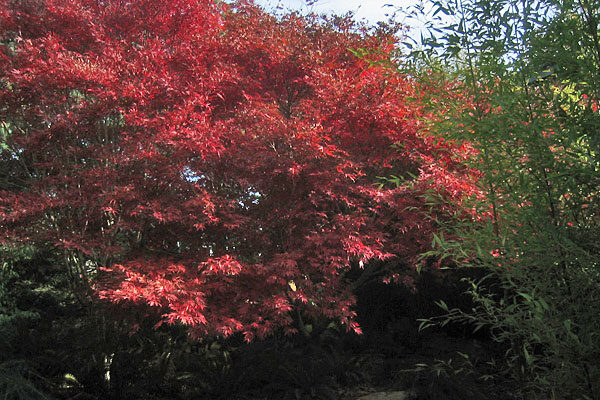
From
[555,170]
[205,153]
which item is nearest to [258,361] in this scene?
[205,153]

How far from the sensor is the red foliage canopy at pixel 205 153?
4516mm

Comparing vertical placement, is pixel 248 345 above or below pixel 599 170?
below

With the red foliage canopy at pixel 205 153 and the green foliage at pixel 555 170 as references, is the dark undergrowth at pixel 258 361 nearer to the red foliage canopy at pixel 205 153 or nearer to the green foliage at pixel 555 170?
the red foliage canopy at pixel 205 153

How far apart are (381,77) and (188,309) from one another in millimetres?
3101

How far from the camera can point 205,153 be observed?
4.69 m

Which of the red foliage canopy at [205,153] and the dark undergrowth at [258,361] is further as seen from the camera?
the dark undergrowth at [258,361]

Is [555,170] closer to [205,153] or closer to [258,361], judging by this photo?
[205,153]

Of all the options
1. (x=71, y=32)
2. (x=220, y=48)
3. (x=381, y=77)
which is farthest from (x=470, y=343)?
(x=71, y=32)

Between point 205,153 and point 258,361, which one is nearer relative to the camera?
point 205,153

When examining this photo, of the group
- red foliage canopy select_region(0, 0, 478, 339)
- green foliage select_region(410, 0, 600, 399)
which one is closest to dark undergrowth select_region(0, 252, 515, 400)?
red foliage canopy select_region(0, 0, 478, 339)

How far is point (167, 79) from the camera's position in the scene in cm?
474

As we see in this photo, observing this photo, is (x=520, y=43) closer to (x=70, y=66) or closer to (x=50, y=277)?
(x=70, y=66)

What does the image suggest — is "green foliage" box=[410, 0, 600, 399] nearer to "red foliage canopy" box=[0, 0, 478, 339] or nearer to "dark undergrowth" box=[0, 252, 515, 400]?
"red foliage canopy" box=[0, 0, 478, 339]

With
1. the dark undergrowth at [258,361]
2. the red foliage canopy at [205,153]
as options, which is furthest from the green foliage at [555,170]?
the dark undergrowth at [258,361]
